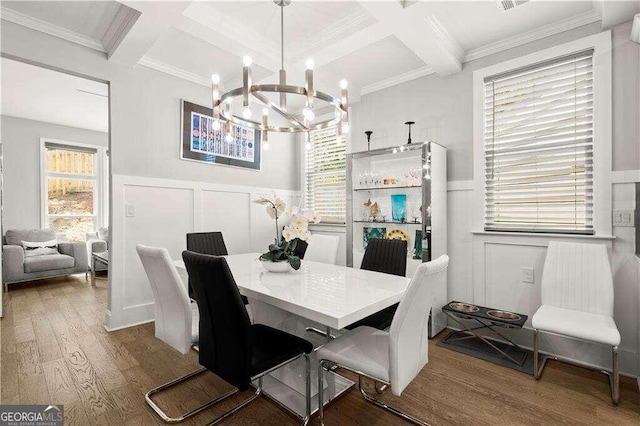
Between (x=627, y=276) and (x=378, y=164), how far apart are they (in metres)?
2.28

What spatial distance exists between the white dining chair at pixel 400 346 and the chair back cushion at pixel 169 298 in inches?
29.9

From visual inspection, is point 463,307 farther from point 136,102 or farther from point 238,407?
point 136,102

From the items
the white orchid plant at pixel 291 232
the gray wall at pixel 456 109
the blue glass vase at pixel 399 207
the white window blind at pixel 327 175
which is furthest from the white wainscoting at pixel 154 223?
the blue glass vase at pixel 399 207

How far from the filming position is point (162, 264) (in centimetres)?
170

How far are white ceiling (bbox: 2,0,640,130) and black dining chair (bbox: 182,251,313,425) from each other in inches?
70.5

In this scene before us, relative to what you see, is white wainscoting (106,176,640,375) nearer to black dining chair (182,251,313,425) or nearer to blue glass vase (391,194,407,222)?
blue glass vase (391,194,407,222)

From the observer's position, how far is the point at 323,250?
3055mm

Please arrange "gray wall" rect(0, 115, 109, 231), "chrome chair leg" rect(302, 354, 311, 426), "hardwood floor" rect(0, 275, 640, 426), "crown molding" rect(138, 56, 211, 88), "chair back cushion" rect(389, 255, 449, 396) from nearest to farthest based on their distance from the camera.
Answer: "chair back cushion" rect(389, 255, 449, 396), "chrome chair leg" rect(302, 354, 311, 426), "hardwood floor" rect(0, 275, 640, 426), "crown molding" rect(138, 56, 211, 88), "gray wall" rect(0, 115, 109, 231)

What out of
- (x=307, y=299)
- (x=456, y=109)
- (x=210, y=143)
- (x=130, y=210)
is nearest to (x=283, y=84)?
(x=307, y=299)

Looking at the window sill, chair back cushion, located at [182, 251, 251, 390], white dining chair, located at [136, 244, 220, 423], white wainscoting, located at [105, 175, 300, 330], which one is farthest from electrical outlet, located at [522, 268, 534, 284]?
white wainscoting, located at [105, 175, 300, 330]

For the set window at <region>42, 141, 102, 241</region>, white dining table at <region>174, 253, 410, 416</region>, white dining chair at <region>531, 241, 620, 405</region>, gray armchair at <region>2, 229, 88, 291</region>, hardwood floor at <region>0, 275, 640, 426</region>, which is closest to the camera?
white dining table at <region>174, 253, 410, 416</region>

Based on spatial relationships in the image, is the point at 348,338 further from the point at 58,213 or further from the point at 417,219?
the point at 58,213

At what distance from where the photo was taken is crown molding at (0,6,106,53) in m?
2.42

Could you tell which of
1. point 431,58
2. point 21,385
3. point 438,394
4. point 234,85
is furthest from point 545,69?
point 21,385
